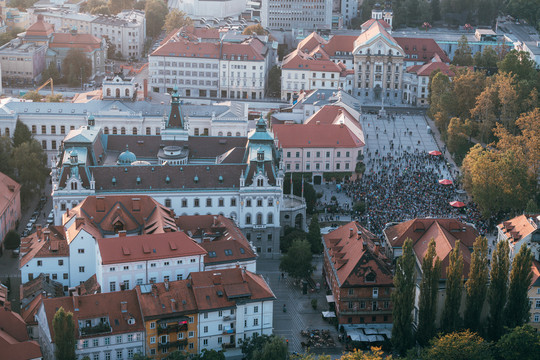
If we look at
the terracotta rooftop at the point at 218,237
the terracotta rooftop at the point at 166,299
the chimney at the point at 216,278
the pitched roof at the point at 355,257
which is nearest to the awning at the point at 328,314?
the pitched roof at the point at 355,257

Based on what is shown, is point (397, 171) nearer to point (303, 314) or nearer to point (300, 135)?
point (300, 135)

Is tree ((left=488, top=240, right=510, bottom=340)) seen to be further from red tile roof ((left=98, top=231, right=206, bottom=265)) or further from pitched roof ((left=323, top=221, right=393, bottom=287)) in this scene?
red tile roof ((left=98, top=231, right=206, bottom=265))

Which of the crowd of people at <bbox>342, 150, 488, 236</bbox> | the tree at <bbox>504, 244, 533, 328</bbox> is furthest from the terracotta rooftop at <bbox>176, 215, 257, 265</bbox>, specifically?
the tree at <bbox>504, 244, 533, 328</bbox>

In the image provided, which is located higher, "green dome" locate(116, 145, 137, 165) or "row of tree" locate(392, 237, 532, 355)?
"green dome" locate(116, 145, 137, 165)

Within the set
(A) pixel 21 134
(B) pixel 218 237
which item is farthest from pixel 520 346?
(A) pixel 21 134

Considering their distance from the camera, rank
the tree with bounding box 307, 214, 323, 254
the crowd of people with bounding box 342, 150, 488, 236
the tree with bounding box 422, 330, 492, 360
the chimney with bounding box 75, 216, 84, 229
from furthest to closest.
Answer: the crowd of people with bounding box 342, 150, 488, 236
the tree with bounding box 307, 214, 323, 254
the chimney with bounding box 75, 216, 84, 229
the tree with bounding box 422, 330, 492, 360

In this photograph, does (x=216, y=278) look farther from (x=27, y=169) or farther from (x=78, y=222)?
(x=27, y=169)

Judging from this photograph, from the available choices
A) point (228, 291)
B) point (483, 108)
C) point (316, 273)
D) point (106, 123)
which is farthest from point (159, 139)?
point (483, 108)
